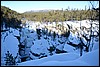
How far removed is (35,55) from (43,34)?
1908 cm

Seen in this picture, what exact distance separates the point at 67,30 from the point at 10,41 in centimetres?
2123

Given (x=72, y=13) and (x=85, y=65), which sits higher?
(x=72, y=13)

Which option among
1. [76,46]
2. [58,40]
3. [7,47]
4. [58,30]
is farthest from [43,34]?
[7,47]

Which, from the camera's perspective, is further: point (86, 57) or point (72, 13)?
point (72, 13)

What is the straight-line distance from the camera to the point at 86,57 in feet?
22.4

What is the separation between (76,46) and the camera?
3719 centimetres

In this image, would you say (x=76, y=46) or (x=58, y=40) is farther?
(x=58, y=40)

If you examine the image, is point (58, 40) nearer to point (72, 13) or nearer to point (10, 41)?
point (10, 41)

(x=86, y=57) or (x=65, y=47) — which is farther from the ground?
(x=86, y=57)

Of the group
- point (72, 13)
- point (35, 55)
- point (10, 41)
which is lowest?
point (35, 55)

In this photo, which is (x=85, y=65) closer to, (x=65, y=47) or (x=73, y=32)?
(x=65, y=47)

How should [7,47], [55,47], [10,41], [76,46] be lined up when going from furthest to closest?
[55,47], [76,46], [10,41], [7,47]

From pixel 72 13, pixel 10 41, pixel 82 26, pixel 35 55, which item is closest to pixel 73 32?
pixel 82 26

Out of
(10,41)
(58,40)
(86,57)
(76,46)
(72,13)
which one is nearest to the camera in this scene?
(86,57)
